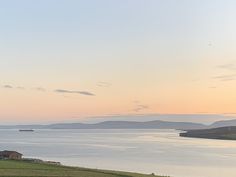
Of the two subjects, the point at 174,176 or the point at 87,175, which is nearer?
the point at 87,175

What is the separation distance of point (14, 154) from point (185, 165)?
91.7 ft

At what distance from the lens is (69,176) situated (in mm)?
36281

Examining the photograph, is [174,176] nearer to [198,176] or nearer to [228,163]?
[198,176]

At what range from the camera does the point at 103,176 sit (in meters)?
38.8

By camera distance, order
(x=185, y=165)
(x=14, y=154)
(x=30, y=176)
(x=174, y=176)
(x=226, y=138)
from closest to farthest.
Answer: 1. (x=30, y=176)
2. (x=174, y=176)
3. (x=14, y=154)
4. (x=185, y=165)
5. (x=226, y=138)

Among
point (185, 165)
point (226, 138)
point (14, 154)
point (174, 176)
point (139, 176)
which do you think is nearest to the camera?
point (139, 176)

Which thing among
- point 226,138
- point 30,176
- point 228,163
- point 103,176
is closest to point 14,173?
point 30,176

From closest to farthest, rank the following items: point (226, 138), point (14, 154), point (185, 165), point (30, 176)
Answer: point (30, 176)
point (14, 154)
point (185, 165)
point (226, 138)

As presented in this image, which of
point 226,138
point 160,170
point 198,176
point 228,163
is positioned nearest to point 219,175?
point 198,176

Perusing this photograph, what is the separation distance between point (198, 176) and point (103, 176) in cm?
2556

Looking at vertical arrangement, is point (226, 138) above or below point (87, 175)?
above

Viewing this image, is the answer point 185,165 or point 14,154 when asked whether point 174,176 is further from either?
point 14,154

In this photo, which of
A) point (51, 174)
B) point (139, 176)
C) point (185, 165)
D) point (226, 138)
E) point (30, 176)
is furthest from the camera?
point (226, 138)

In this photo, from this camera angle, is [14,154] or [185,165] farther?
[185,165]
